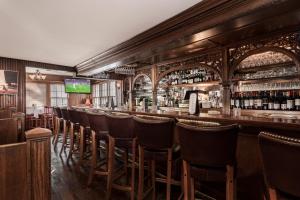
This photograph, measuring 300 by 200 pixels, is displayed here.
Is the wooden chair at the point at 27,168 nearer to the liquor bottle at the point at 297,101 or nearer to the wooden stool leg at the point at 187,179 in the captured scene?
the wooden stool leg at the point at 187,179

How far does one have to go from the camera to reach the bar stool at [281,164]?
0.84 metres

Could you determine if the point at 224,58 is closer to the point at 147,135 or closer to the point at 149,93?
the point at 147,135

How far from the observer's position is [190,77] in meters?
4.90

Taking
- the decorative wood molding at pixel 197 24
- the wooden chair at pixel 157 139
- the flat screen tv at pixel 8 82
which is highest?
the decorative wood molding at pixel 197 24

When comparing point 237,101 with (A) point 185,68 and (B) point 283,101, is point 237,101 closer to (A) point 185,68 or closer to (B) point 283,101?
(B) point 283,101

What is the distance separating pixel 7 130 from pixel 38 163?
1.10 m

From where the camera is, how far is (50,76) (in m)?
9.20

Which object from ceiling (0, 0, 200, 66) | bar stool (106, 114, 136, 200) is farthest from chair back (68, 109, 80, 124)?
ceiling (0, 0, 200, 66)

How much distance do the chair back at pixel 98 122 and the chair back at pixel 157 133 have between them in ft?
2.74

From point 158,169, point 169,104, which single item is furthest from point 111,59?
point 158,169

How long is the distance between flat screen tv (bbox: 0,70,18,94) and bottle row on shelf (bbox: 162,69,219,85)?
14.0ft

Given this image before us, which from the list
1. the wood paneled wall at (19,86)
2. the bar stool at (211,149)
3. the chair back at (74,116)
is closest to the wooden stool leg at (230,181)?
the bar stool at (211,149)

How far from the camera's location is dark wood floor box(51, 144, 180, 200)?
2.31 metres

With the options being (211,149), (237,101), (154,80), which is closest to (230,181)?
(211,149)
